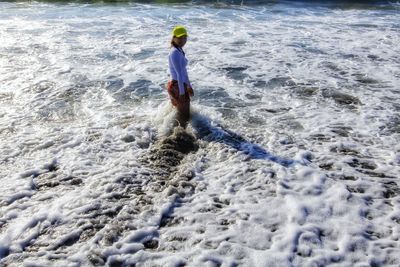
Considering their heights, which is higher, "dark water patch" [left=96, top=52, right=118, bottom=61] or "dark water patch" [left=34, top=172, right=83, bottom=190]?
"dark water patch" [left=96, top=52, right=118, bottom=61]

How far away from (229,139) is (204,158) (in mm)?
800

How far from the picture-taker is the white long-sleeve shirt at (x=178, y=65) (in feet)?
21.1

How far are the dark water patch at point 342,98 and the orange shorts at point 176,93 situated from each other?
3.48m

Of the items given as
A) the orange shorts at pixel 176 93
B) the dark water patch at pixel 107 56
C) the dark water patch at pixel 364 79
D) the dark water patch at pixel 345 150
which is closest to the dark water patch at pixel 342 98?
the dark water patch at pixel 364 79

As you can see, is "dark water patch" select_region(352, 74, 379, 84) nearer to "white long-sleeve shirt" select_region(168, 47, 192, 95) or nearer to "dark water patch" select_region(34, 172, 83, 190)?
"white long-sleeve shirt" select_region(168, 47, 192, 95)

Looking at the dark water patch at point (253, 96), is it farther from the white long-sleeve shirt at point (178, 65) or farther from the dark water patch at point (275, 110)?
the white long-sleeve shirt at point (178, 65)

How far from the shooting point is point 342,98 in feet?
28.7

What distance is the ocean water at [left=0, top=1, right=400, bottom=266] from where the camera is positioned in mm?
4453

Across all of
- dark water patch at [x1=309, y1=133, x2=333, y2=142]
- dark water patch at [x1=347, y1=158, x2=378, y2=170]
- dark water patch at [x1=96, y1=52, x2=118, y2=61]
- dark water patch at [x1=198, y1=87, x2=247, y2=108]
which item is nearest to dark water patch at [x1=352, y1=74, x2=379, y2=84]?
dark water patch at [x1=198, y1=87, x2=247, y2=108]

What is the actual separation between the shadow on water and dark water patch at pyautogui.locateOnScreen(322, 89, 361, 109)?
9.36ft

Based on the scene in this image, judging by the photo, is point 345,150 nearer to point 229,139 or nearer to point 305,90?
point 229,139

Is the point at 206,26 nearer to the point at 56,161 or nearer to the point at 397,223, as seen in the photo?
the point at 56,161

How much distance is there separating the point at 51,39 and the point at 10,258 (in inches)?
450

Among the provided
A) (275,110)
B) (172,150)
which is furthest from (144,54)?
(172,150)
